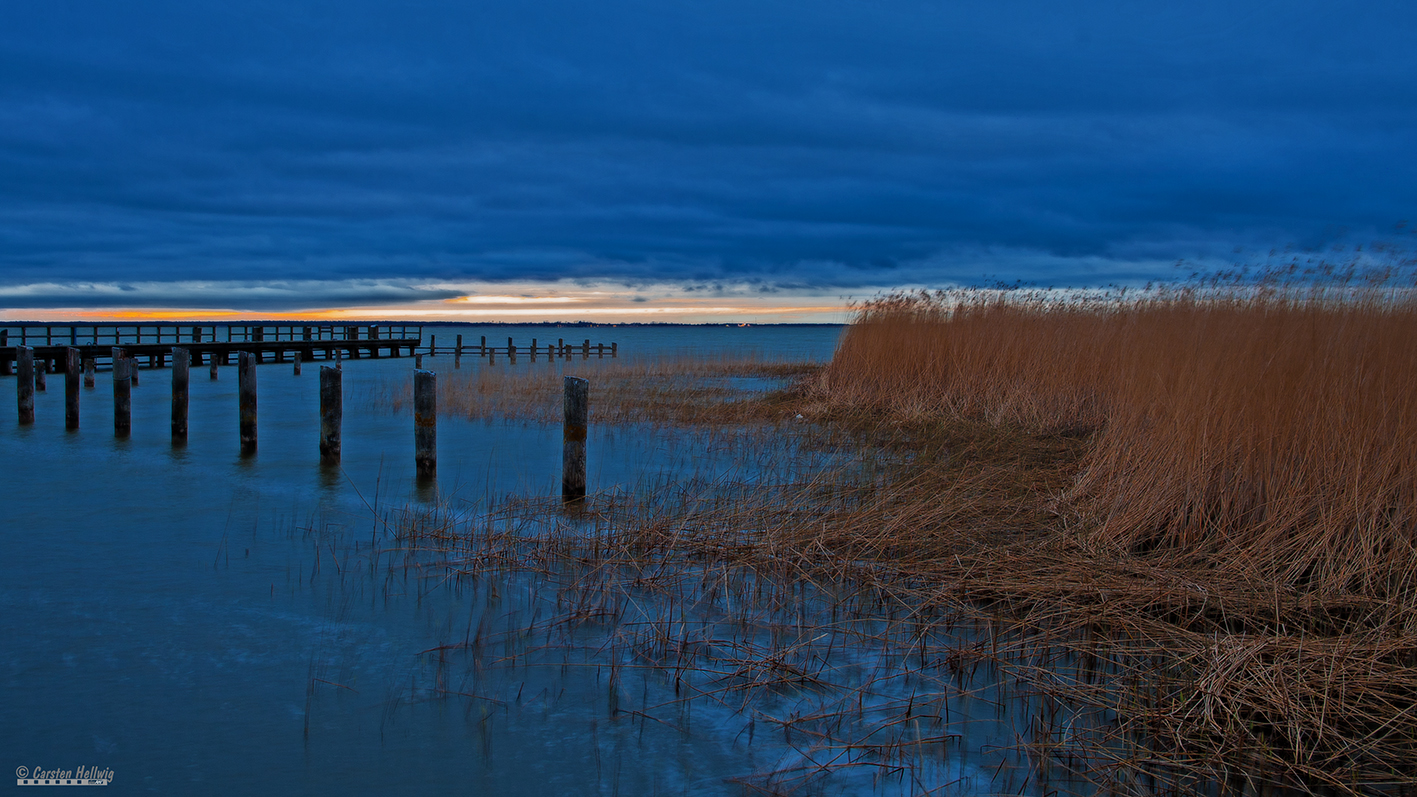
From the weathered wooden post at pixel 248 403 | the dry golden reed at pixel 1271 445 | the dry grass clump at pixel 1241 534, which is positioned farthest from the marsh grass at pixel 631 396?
the dry golden reed at pixel 1271 445

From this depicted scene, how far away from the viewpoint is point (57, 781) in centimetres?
409

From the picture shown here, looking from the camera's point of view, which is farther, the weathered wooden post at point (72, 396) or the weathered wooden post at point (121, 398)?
the weathered wooden post at point (72, 396)

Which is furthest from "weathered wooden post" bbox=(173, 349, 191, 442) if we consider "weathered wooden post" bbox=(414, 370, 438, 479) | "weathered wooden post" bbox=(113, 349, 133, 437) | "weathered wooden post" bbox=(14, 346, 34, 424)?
"weathered wooden post" bbox=(414, 370, 438, 479)

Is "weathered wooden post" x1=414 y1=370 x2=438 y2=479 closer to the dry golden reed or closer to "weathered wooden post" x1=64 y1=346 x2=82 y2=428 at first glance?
the dry golden reed

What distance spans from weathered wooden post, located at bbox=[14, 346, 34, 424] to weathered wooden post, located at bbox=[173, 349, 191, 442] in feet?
12.6

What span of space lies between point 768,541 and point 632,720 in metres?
2.82

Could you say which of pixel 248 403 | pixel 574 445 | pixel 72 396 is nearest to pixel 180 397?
pixel 248 403

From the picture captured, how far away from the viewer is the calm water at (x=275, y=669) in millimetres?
4172

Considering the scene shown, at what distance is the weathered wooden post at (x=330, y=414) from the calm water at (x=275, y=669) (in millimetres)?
1020

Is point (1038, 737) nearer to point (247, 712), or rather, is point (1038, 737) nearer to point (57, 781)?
point (247, 712)

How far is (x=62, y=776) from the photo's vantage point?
4.13 meters

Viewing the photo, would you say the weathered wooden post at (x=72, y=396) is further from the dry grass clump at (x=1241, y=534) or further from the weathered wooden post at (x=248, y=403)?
the dry grass clump at (x=1241, y=534)

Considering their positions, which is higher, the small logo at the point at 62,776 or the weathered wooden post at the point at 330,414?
the weathered wooden post at the point at 330,414

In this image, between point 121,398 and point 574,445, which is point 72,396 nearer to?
point 121,398
